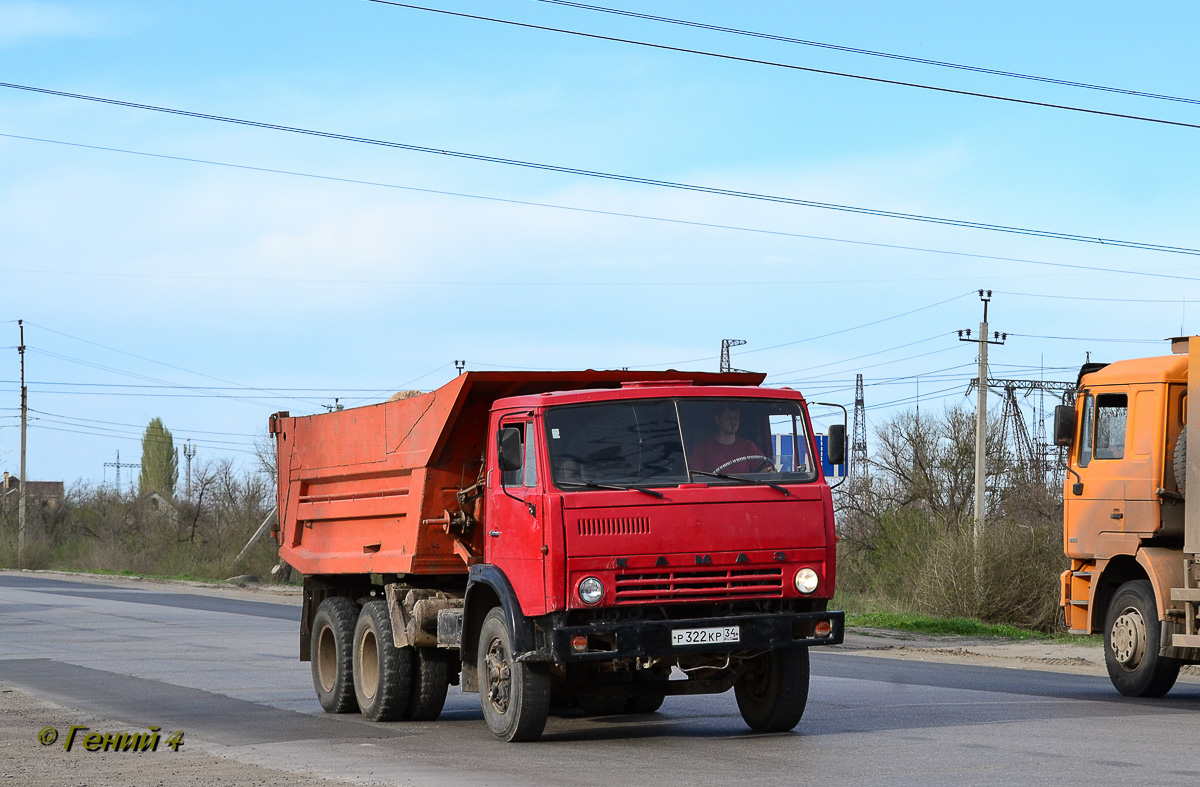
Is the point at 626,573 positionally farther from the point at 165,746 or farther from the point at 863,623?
the point at 863,623

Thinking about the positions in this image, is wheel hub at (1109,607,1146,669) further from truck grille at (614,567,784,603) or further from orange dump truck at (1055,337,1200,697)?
truck grille at (614,567,784,603)

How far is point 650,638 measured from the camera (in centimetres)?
990

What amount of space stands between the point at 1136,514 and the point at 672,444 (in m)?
6.33

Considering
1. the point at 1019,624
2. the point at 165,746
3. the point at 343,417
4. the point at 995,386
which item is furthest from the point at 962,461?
the point at 165,746

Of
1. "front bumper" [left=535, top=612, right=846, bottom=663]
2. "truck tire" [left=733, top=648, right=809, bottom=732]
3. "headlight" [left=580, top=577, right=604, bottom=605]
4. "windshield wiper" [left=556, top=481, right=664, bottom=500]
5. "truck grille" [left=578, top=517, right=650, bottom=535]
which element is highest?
"windshield wiper" [left=556, top=481, right=664, bottom=500]

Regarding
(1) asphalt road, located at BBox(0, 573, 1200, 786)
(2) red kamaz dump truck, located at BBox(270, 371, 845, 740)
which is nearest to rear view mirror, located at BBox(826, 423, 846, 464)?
(2) red kamaz dump truck, located at BBox(270, 371, 845, 740)

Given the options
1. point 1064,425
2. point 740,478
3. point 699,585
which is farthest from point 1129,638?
point 699,585

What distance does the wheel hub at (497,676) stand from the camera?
10.6 metres

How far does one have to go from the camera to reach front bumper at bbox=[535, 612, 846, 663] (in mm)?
9852

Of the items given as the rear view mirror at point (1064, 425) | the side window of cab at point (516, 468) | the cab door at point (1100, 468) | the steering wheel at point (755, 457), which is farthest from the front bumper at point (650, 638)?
the rear view mirror at point (1064, 425)

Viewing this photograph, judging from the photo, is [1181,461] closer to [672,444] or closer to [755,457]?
[755,457]

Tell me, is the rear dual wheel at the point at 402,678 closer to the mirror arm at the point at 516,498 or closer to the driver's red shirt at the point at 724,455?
the mirror arm at the point at 516,498

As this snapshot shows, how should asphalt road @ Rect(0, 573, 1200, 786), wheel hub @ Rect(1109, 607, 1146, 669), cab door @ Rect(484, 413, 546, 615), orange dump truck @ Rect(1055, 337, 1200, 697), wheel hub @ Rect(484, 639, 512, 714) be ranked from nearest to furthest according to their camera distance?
asphalt road @ Rect(0, 573, 1200, 786), cab door @ Rect(484, 413, 546, 615), wheel hub @ Rect(484, 639, 512, 714), orange dump truck @ Rect(1055, 337, 1200, 697), wheel hub @ Rect(1109, 607, 1146, 669)

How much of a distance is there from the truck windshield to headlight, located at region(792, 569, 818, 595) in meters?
0.66
